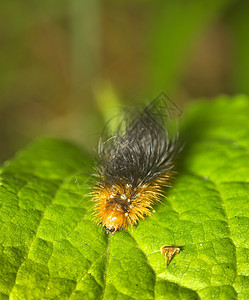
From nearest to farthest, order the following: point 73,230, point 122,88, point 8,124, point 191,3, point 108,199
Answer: point 73,230 < point 108,199 < point 191,3 < point 8,124 < point 122,88

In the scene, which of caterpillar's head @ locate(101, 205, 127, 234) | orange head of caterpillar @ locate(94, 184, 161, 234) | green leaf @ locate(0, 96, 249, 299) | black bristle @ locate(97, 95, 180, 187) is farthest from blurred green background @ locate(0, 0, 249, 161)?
caterpillar's head @ locate(101, 205, 127, 234)

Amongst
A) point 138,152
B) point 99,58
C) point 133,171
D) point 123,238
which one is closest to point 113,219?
point 123,238

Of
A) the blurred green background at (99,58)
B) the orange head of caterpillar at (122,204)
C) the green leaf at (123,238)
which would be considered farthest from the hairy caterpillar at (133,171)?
the blurred green background at (99,58)

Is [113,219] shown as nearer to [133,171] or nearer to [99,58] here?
[133,171]

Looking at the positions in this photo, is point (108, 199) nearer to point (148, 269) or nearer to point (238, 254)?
point (148, 269)

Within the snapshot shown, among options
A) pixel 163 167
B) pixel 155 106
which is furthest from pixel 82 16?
pixel 163 167

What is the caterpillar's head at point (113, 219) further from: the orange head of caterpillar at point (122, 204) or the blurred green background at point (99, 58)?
the blurred green background at point (99, 58)
